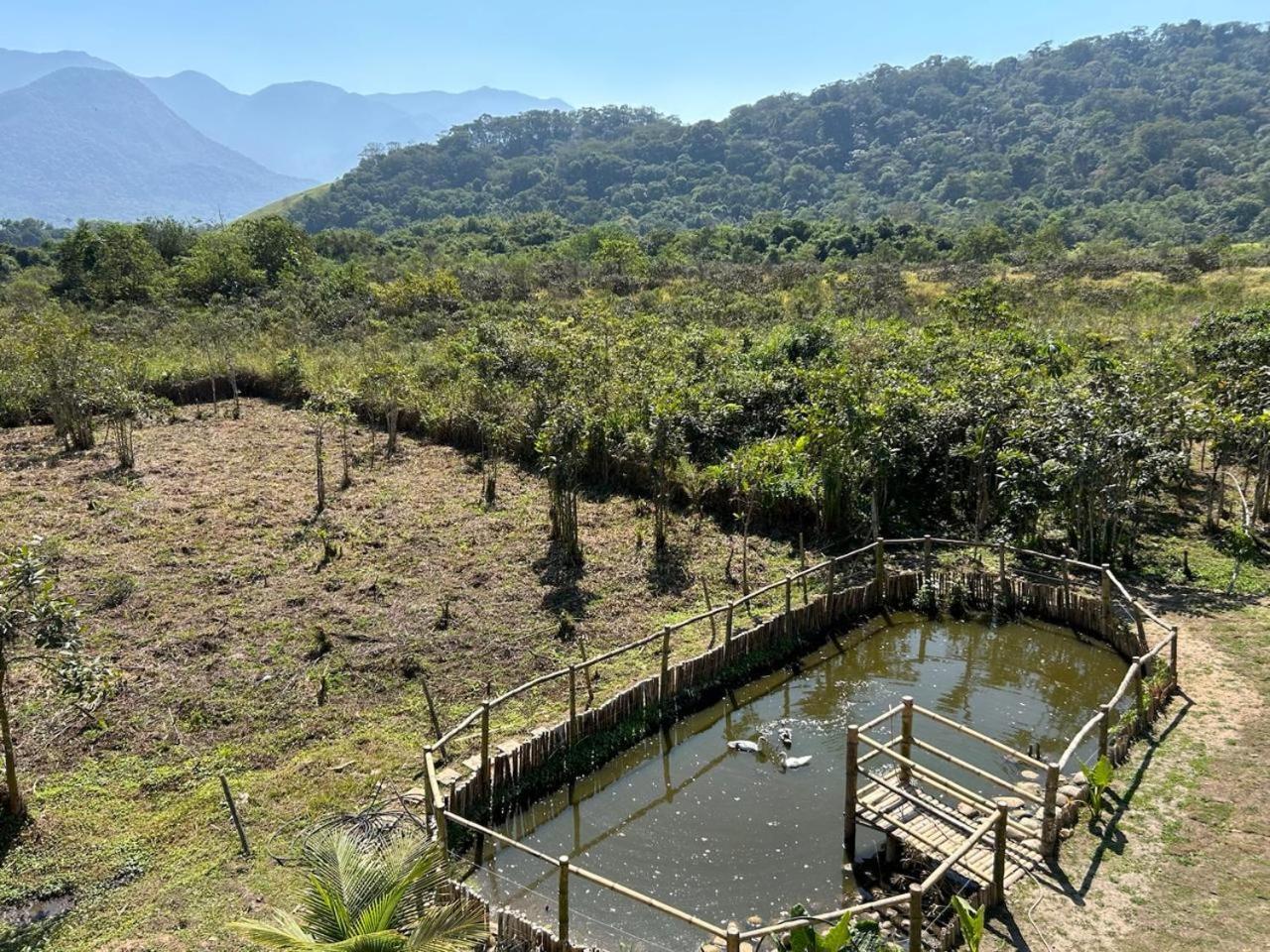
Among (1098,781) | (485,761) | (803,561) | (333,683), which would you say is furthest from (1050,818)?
(333,683)

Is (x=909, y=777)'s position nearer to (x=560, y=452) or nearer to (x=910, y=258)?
(x=560, y=452)

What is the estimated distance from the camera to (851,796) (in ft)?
28.1

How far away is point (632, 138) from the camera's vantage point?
174750 mm

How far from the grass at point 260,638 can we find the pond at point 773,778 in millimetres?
1363

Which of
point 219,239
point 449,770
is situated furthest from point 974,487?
point 219,239

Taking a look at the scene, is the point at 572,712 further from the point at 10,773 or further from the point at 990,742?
the point at 10,773

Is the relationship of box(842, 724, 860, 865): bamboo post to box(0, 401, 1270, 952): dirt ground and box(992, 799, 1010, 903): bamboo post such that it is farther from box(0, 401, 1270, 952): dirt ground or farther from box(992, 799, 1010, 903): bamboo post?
box(0, 401, 1270, 952): dirt ground

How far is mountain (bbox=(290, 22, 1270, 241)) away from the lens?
A: 102 m

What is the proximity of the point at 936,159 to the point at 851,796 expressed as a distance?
165103 millimetres

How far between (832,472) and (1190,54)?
224 metres

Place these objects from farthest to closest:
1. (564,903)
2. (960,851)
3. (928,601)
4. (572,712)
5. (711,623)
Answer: (928,601), (711,623), (572,712), (960,851), (564,903)

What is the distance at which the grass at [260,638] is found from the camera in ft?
27.0

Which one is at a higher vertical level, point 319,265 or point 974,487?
point 319,265

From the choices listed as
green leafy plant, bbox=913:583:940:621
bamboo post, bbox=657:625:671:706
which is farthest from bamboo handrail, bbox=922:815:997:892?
green leafy plant, bbox=913:583:940:621
